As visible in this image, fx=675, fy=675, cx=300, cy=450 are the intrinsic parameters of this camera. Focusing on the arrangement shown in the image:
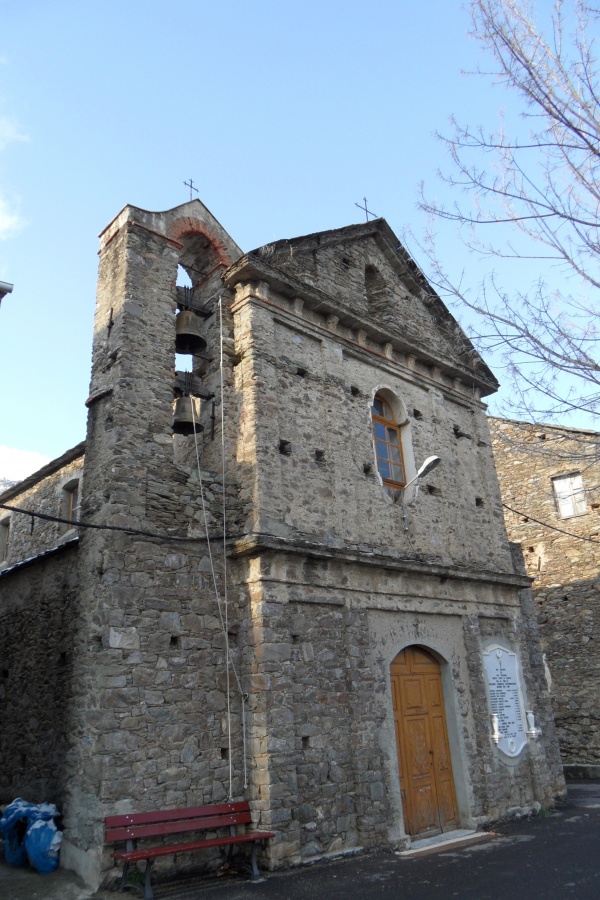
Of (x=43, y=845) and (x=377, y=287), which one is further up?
(x=377, y=287)

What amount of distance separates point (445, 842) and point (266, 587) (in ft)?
13.9

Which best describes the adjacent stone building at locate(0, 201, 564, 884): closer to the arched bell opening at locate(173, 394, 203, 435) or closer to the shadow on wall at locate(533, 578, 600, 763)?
the arched bell opening at locate(173, 394, 203, 435)

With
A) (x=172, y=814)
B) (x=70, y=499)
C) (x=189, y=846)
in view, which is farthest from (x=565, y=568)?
(x=189, y=846)

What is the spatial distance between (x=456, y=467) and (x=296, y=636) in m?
5.30

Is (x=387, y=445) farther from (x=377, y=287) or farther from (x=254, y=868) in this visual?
(x=254, y=868)

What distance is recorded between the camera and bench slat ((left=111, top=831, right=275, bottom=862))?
20.5 feet

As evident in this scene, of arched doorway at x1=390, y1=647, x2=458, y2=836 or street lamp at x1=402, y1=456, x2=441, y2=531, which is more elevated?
street lamp at x1=402, y1=456, x2=441, y2=531

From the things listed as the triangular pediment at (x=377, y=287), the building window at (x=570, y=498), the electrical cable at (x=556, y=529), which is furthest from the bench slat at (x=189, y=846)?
the building window at (x=570, y=498)

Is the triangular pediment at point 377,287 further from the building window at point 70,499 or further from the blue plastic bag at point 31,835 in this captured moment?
the blue plastic bag at point 31,835

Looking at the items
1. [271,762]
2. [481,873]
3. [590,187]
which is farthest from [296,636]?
[590,187]

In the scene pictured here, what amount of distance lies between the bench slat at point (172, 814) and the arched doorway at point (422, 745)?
2674 millimetres

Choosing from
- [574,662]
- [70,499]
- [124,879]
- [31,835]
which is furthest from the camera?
[574,662]

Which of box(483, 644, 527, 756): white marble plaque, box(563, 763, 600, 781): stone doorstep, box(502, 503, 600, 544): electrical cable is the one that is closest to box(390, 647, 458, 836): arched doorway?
box(483, 644, 527, 756): white marble plaque

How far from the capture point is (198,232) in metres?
10.2
